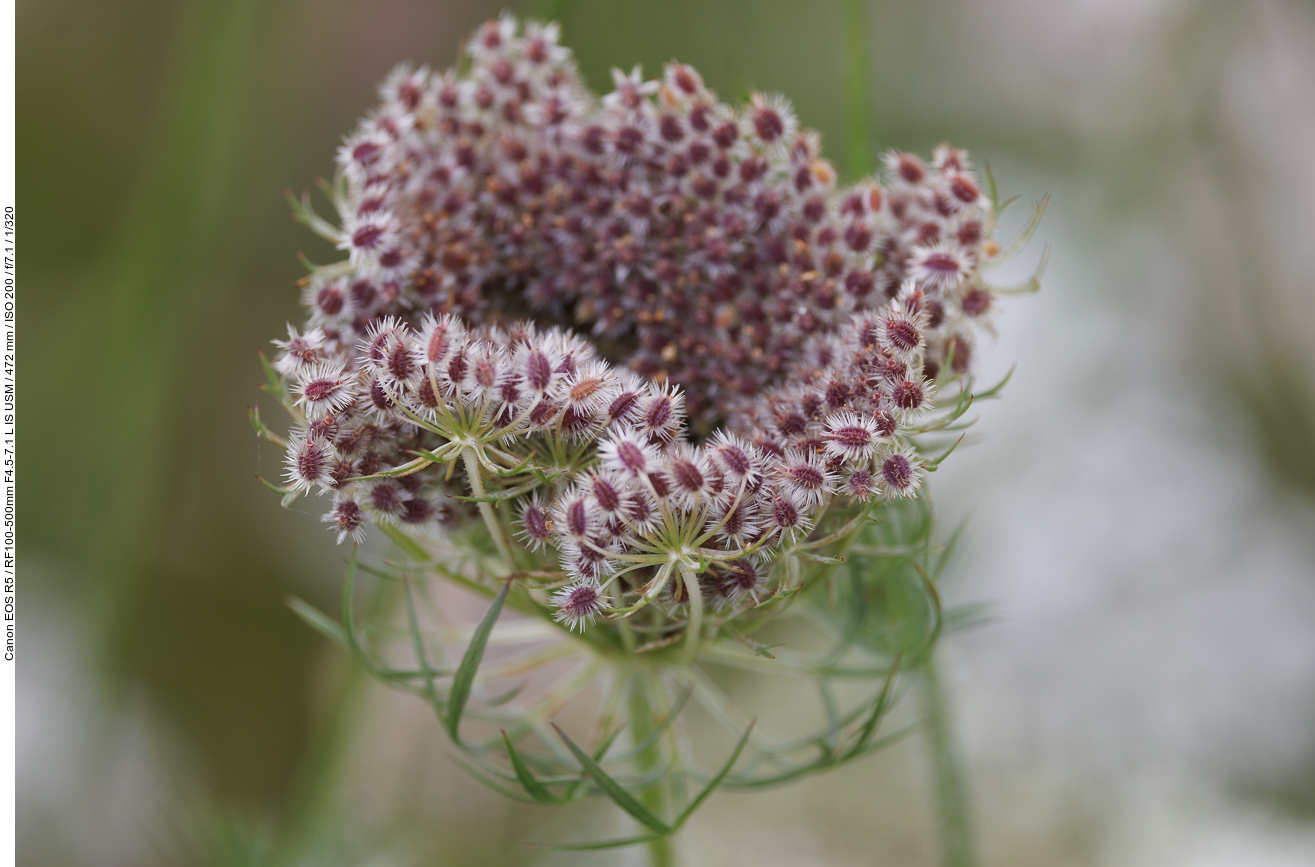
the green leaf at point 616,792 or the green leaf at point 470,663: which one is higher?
the green leaf at point 470,663

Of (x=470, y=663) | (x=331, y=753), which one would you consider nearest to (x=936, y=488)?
(x=331, y=753)

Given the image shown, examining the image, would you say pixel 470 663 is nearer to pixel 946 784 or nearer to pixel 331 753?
pixel 331 753

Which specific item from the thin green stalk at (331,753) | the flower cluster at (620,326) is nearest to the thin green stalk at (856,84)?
the flower cluster at (620,326)

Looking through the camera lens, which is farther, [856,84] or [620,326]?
[856,84]

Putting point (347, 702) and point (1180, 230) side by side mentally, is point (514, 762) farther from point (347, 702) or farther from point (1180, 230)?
point (1180, 230)

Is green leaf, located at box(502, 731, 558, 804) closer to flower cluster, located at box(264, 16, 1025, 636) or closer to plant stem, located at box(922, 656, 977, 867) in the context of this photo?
flower cluster, located at box(264, 16, 1025, 636)

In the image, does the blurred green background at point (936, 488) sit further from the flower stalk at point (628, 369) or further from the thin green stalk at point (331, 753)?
the flower stalk at point (628, 369)

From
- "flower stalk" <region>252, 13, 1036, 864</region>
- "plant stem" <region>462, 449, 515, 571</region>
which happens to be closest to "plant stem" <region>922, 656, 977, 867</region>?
"flower stalk" <region>252, 13, 1036, 864</region>
